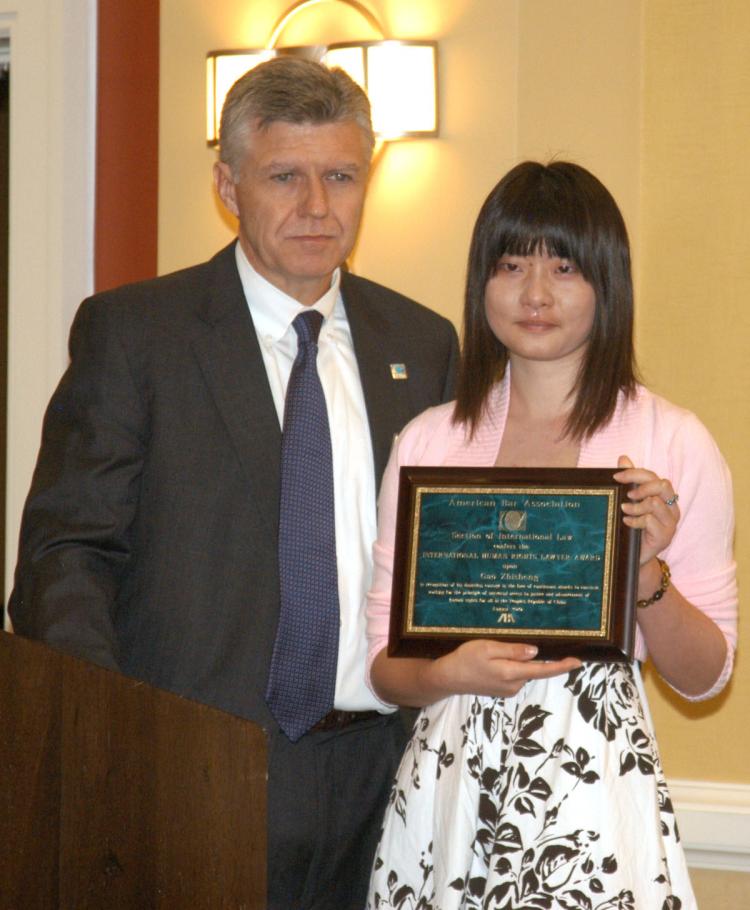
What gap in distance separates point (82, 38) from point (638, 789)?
292 cm

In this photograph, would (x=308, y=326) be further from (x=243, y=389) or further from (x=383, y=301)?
(x=383, y=301)

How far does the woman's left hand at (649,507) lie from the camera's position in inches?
75.9

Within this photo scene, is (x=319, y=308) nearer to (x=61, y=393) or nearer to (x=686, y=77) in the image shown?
(x=61, y=393)

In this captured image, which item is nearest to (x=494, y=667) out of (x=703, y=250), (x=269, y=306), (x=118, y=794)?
(x=118, y=794)

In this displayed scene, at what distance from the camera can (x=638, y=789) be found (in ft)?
6.43

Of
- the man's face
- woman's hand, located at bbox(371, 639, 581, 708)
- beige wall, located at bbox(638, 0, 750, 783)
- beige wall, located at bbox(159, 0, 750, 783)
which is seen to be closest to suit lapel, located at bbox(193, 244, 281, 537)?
the man's face

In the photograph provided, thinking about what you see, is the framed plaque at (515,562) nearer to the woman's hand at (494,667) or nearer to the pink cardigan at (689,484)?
the woman's hand at (494,667)

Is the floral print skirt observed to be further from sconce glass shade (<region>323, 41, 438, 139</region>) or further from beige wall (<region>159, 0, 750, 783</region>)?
sconce glass shade (<region>323, 41, 438, 139</region>)

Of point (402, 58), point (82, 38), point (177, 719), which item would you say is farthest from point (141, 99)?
point (177, 719)

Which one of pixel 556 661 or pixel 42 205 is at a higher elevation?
pixel 42 205

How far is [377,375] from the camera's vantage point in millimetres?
2617

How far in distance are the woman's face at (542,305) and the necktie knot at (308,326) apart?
19.4 inches

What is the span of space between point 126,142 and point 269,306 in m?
1.60

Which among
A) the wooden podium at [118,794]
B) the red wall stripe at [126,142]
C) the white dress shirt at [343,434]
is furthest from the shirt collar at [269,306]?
the red wall stripe at [126,142]
